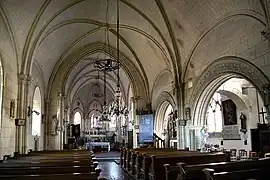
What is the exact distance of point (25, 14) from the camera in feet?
32.9

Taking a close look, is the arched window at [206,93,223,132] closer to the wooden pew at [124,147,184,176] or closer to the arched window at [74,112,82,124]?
the wooden pew at [124,147,184,176]

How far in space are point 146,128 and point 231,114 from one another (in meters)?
5.32

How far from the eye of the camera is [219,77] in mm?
10648

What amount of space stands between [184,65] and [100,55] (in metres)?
8.80

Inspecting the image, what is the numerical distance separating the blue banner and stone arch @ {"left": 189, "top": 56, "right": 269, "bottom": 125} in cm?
568

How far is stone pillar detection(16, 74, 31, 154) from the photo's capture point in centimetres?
1020

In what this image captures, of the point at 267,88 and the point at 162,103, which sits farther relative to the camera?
the point at 162,103

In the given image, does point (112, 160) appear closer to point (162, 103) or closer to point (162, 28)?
point (162, 103)

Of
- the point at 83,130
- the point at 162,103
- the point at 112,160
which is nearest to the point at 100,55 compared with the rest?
the point at 162,103

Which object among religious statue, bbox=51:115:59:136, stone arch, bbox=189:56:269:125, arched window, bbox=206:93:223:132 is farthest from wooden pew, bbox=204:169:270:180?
arched window, bbox=206:93:223:132

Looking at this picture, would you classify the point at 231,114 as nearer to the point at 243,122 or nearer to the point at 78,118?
the point at 243,122

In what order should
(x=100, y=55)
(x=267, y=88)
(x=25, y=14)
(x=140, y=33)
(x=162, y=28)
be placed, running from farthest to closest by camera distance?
(x=100, y=55) < (x=140, y=33) < (x=162, y=28) < (x=25, y=14) < (x=267, y=88)

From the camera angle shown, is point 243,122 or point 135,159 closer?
point 135,159

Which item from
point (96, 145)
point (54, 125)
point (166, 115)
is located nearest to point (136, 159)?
point (54, 125)
